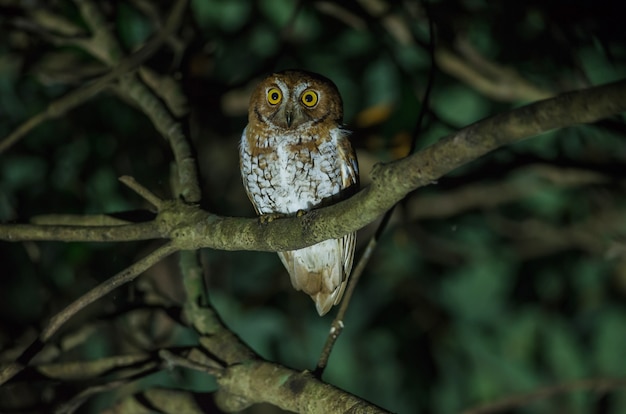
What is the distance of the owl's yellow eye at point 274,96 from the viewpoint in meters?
2.24

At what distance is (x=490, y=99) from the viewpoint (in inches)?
115

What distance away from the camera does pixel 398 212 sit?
325 cm

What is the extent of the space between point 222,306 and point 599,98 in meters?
2.58

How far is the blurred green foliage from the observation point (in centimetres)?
276

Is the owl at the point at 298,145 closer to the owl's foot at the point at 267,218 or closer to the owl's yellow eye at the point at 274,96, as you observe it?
the owl's yellow eye at the point at 274,96

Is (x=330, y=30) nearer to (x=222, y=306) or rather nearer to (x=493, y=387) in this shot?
(x=222, y=306)

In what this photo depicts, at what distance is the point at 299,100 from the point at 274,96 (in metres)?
0.10

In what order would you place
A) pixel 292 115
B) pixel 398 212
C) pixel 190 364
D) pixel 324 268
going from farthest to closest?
pixel 398 212 < pixel 324 268 < pixel 292 115 < pixel 190 364

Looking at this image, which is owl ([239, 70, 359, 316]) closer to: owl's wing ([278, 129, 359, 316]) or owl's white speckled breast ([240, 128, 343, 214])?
owl's white speckled breast ([240, 128, 343, 214])

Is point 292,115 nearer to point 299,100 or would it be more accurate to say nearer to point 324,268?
point 299,100

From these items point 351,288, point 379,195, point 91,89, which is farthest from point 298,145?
point 379,195

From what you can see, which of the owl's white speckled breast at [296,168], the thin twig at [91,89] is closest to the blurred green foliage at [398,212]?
the thin twig at [91,89]

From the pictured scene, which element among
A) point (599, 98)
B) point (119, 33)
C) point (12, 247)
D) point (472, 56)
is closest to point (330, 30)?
point (472, 56)

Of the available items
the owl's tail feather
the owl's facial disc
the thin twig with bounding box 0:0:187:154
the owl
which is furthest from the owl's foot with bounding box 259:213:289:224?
the thin twig with bounding box 0:0:187:154
